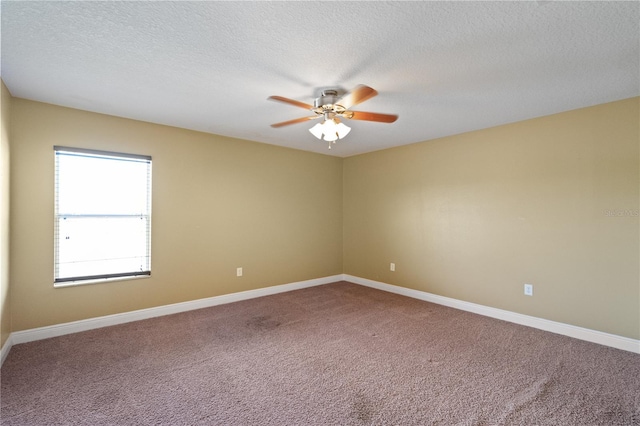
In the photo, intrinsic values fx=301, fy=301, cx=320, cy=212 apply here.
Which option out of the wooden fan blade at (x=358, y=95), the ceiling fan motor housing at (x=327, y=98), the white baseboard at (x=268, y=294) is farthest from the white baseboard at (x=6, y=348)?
the wooden fan blade at (x=358, y=95)

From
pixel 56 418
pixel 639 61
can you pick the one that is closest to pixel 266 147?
pixel 56 418

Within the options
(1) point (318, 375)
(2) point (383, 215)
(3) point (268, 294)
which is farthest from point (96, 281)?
(2) point (383, 215)

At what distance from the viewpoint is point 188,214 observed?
3.88 m

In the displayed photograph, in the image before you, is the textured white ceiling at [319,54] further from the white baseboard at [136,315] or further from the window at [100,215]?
the white baseboard at [136,315]

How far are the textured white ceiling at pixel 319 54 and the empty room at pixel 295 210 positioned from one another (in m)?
0.02

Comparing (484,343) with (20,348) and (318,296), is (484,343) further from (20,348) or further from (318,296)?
(20,348)

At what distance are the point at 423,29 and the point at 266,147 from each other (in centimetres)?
322

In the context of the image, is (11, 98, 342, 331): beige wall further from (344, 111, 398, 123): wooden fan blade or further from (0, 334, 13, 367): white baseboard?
(344, 111, 398, 123): wooden fan blade

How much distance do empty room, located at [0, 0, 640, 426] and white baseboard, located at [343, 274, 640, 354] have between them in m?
0.02

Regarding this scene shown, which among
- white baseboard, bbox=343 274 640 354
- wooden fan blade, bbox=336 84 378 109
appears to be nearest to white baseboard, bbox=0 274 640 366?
white baseboard, bbox=343 274 640 354

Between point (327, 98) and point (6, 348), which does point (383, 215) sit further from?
point (6, 348)

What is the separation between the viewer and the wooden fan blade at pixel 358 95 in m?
2.03

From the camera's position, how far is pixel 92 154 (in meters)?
3.21

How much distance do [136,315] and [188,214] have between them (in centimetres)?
130
